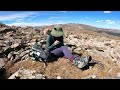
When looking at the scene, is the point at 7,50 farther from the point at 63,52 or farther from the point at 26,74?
the point at 63,52

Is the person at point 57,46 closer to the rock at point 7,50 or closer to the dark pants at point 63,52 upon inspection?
the dark pants at point 63,52

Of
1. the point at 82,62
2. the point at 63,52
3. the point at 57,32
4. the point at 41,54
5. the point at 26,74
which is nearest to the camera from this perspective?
the point at 26,74

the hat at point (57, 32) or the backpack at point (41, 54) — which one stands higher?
the hat at point (57, 32)

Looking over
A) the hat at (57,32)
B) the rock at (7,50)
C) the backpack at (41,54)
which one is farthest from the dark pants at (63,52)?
the rock at (7,50)

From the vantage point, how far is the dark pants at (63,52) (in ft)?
22.1

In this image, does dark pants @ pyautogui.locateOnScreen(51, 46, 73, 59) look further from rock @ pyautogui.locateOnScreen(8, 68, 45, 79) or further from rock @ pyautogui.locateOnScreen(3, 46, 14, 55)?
rock @ pyautogui.locateOnScreen(3, 46, 14, 55)

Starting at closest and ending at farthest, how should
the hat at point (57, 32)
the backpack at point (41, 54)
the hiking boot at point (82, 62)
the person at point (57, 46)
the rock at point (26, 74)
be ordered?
the rock at point (26, 74)
the hiking boot at point (82, 62)
the backpack at point (41, 54)
the person at point (57, 46)
the hat at point (57, 32)

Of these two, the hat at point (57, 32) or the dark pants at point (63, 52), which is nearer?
the dark pants at point (63, 52)

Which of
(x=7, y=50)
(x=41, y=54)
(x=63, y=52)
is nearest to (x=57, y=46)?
(x=63, y=52)

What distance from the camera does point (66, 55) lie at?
6.77m

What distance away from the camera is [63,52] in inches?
270
